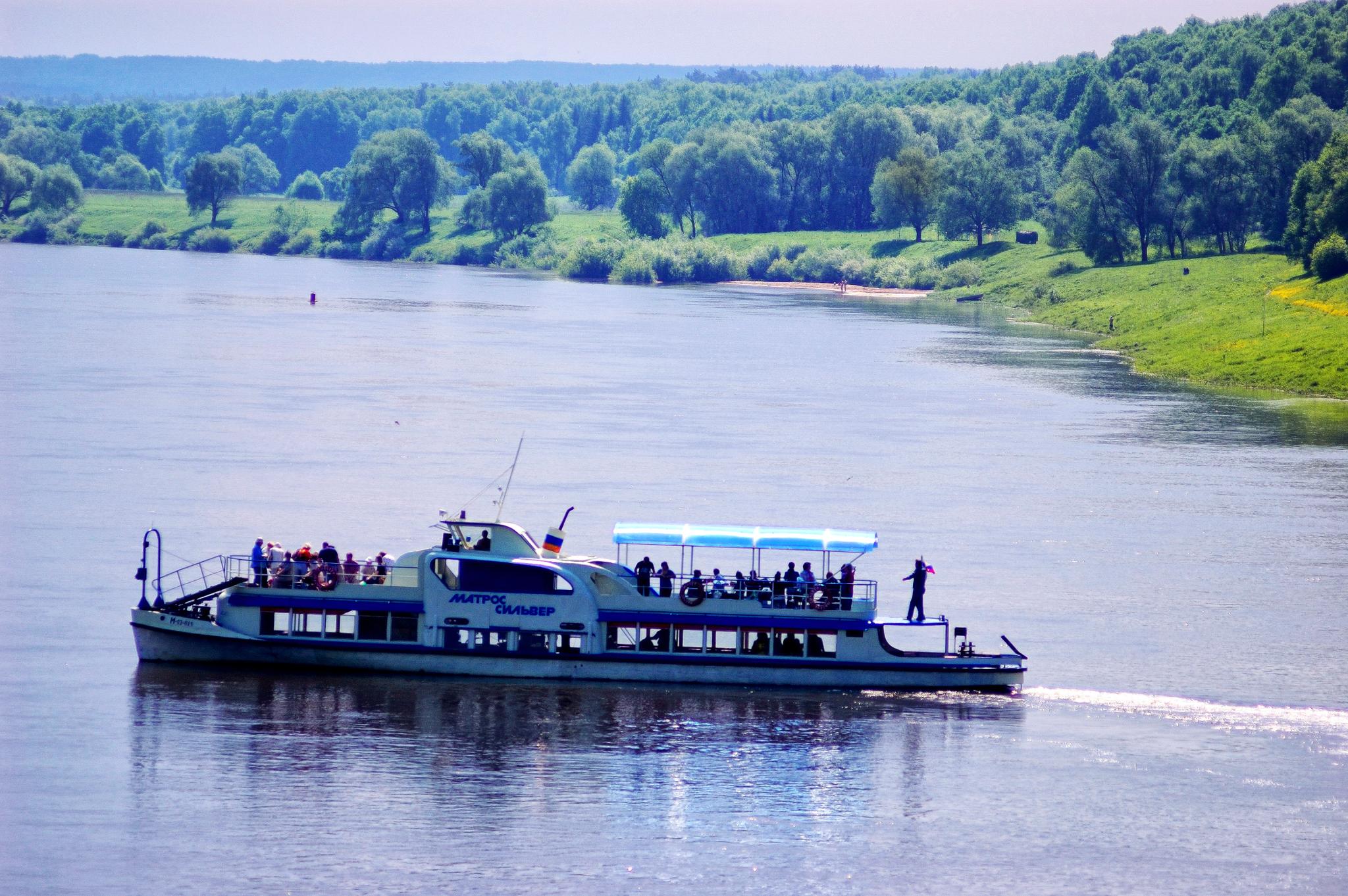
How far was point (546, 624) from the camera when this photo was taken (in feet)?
142

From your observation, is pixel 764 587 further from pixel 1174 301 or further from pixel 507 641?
pixel 1174 301

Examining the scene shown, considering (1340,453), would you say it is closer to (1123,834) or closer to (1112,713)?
(1112,713)

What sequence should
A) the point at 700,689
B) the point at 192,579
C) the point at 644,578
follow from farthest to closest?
1. the point at 192,579
2. the point at 644,578
3. the point at 700,689

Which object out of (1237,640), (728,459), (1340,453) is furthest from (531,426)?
(1237,640)

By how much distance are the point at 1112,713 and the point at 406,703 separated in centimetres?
1618

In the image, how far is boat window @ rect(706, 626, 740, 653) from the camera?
43.9 m

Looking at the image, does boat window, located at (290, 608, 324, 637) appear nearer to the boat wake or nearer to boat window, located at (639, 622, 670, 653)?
boat window, located at (639, 622, 670, 653)

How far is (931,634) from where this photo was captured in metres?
49.2

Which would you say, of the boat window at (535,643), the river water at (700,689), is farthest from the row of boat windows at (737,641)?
the boat window at (535,643)

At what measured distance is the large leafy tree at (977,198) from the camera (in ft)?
612

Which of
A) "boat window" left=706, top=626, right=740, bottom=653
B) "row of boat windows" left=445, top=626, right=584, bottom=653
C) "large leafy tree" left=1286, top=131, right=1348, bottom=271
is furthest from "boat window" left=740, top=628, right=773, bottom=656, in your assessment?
"large leafy tree" left=1286, top=131, right=1348, bottom=271

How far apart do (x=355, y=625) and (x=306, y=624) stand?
1377 mm

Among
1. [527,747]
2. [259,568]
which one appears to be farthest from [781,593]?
[259,568]

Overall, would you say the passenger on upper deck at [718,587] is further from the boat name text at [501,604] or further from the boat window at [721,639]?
the boat name text at [501,604]
